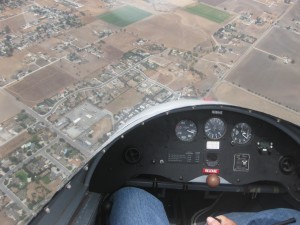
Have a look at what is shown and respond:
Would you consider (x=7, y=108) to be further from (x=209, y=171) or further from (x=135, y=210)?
(x=135, y=210)

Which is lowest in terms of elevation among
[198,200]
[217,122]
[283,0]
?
[283,0]

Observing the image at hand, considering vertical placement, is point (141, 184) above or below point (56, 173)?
above

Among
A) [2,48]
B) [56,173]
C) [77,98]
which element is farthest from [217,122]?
[2,48]

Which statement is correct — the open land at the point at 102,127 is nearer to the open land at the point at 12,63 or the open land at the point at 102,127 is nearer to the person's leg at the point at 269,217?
the open land at the point at 12,63

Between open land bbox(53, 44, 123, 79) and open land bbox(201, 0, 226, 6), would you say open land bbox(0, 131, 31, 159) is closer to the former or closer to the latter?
open land bbox(53, 44, 123, 79)

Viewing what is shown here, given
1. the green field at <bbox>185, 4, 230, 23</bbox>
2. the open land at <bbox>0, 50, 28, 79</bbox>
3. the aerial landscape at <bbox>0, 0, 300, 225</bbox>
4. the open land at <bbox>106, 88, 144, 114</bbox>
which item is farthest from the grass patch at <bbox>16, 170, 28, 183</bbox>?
the green field at <bbox>185, 4, 230, 23</bbox>

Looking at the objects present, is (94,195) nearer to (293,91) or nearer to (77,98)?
(77,98)
